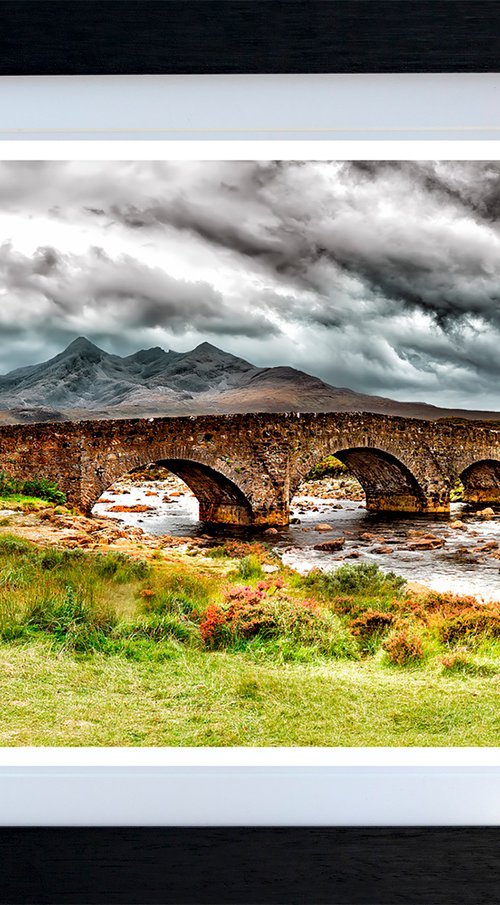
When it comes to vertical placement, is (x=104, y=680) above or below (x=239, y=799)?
below

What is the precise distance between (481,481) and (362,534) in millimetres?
792

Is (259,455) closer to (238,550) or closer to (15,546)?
(238,550)

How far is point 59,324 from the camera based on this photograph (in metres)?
4.57

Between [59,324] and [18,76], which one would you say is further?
[59,324]

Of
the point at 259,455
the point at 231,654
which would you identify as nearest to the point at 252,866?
the point at 231,654

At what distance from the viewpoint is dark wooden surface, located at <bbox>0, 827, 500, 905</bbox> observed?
1.59m

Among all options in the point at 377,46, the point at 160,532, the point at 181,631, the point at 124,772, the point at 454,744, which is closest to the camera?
the point at 377,46

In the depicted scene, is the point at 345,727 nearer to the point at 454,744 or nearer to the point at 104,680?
the point at 454,744

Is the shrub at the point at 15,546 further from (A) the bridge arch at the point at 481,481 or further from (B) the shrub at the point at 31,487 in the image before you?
(A) the bridge arch at the point at 481,481

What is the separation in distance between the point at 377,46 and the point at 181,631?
3.39m

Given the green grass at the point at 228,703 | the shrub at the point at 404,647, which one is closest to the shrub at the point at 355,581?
the shrub at the point at 404,647

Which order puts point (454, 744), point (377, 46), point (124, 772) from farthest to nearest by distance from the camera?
1. point (454, 744)
2. point (124, 772)
3. point (377, 46)

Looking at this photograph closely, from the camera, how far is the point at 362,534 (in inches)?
185

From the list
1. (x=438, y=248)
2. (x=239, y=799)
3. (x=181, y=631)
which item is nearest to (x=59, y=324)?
(x=181, y=631)
